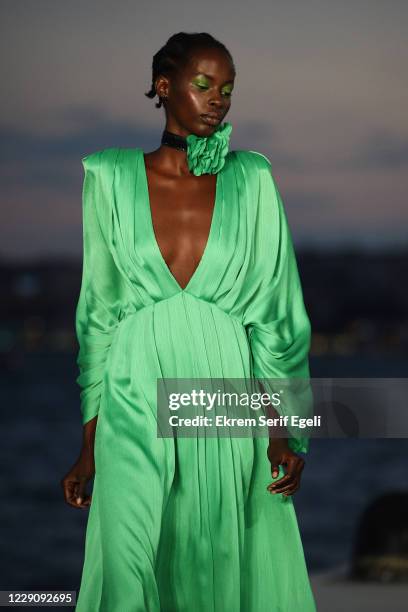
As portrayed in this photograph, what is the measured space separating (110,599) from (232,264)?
0.78m

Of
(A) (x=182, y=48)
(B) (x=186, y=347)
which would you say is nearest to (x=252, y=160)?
(A) (x=182, y=48)

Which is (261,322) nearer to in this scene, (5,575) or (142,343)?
(142,343)

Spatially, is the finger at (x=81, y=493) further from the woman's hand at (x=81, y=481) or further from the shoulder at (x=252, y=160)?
the shoulder at (x=252, y=160)

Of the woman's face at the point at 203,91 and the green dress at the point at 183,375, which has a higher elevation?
the woman's face at the point at 203,91

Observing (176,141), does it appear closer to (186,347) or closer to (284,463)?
(186,347)

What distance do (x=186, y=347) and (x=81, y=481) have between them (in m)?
0.40

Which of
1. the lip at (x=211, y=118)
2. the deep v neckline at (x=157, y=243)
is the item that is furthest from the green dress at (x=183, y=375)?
the lip at (x=211, y=118)

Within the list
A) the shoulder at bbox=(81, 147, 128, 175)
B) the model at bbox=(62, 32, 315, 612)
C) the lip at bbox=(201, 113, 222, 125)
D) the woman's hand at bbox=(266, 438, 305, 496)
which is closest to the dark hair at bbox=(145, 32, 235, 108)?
the model at bbox=(62, 32, 315, 612)

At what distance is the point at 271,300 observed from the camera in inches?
168

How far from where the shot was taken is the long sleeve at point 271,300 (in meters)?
4.26

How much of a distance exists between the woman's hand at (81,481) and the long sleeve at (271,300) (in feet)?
1.40

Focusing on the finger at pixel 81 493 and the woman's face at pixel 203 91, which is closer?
the woman's face at pixel 203 91

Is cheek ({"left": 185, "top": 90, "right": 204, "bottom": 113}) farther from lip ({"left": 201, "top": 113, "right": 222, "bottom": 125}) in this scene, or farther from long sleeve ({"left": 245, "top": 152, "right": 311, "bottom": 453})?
long sleeve ({"left": 245, "top": 152, "right": 311, "bottom": 453})

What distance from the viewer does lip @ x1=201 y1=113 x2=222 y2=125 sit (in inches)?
164
